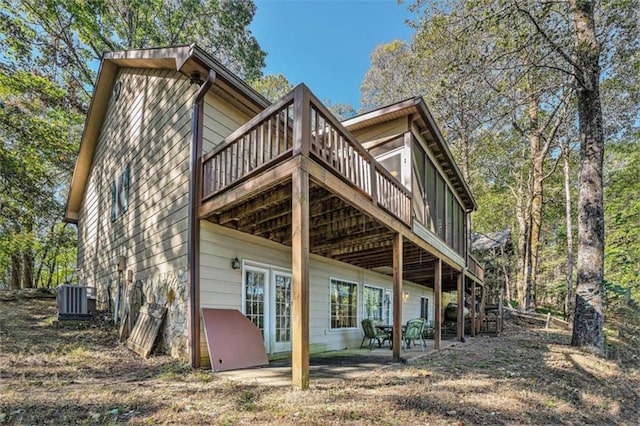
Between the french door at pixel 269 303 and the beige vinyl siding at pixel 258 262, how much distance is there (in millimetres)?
213

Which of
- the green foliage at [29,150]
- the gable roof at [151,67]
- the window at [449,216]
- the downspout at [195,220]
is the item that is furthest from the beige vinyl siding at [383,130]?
the green foliage at [29,150]

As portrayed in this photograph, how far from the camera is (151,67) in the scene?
7574mm

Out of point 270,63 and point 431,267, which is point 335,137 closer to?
point 431,267

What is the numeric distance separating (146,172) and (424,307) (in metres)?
14.1

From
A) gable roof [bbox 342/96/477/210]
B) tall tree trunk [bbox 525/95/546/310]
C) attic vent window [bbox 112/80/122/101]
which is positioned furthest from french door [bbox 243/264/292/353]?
tall tree trunk [bbox 525/95/546/310]

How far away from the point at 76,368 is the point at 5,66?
43.3 ft

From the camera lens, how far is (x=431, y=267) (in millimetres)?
11500

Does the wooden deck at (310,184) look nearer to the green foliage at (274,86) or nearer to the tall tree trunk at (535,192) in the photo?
the tall tree trunk at (535,192)

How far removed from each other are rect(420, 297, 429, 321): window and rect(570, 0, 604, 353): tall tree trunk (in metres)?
8.05

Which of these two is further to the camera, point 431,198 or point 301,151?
point 431,198

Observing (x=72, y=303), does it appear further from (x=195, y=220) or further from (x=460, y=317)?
(x=460, y=317)

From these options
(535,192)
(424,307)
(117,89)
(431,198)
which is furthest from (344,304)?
(535,192)

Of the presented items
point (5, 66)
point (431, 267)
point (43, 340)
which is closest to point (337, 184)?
point (43, 340)

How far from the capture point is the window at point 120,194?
27.8 feet
